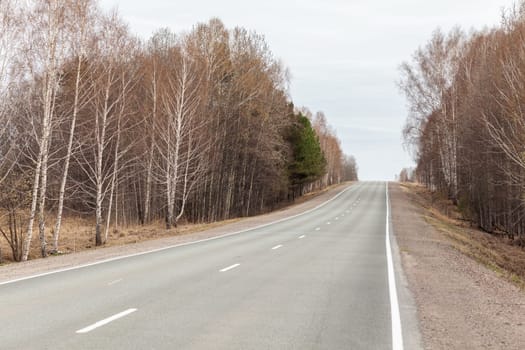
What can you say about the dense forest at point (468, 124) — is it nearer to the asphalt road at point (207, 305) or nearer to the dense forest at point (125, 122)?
the dense forest at point (125, 122)

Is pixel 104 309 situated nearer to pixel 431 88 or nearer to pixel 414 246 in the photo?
pixel 414 246

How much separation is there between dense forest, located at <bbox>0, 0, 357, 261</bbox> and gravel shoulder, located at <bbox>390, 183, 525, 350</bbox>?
14.1 meters

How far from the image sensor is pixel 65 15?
65.7 feet

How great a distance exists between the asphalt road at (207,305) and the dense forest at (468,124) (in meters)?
21.1

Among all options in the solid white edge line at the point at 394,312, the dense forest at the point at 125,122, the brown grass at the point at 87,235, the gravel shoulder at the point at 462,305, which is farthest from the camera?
the brown grass at the point at 87,235

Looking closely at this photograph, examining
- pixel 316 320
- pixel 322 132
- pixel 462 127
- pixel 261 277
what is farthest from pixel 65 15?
pixel 322 132

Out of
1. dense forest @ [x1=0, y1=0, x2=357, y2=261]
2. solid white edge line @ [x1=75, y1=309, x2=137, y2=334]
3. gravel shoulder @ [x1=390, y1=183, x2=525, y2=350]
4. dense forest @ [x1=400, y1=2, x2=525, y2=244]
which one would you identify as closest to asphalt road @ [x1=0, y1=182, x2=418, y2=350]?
solid white edge line @ [x1=75, y1=309, x2=137, y2=334]

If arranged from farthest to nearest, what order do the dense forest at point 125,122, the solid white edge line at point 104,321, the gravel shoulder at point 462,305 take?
1. the dense forest at point 125,122
2. the gravel shoulder at point 462,305
3. the solid white edge line at point 104,321

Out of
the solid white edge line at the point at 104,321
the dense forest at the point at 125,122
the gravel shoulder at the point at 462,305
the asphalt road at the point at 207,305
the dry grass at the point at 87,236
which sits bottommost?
the dry grass at the point at 87,236

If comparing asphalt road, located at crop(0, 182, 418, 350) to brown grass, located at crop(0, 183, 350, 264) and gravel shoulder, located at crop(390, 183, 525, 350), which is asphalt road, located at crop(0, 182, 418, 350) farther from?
brown grass, located at crop(0, 183, 350, 264)

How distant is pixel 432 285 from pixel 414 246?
30.0ft

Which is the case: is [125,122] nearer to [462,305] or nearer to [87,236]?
[87,236]

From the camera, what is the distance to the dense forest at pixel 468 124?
3156 centimetres

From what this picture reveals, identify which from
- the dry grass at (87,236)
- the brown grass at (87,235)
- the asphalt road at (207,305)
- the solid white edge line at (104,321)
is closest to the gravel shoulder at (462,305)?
the asphalt road at (207,305)
